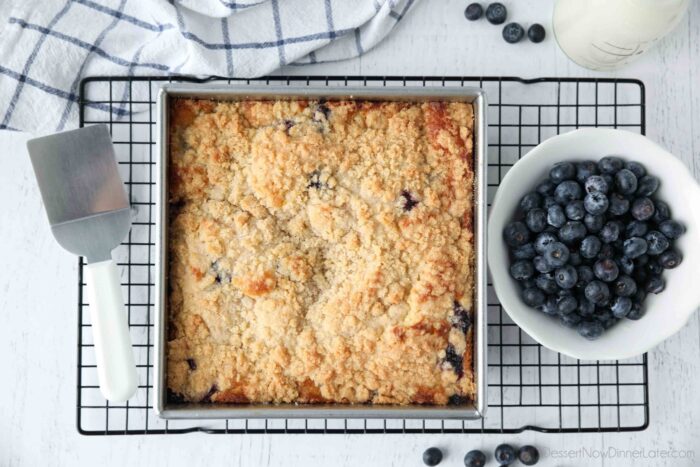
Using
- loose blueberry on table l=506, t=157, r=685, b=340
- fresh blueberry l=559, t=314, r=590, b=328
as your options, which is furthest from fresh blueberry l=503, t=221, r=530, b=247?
fresh blueberry l=559, t=314, r=590, b=328

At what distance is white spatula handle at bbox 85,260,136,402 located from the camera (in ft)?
5.51

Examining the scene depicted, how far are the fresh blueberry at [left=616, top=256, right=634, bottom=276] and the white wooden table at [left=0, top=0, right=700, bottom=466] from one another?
0.43 metres

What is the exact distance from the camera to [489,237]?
174 centimetres

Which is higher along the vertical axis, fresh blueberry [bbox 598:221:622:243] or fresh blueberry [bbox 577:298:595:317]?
fresh blueberry [bbox 598:221:622:243]

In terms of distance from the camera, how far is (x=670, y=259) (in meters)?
1.73

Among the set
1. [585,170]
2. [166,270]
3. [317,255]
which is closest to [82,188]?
[166,270]

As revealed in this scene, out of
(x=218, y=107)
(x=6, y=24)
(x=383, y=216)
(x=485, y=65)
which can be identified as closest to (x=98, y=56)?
(x=6, y=24)

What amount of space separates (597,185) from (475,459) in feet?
2.70

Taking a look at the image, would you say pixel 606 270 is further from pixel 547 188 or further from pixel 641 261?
pixel 547 188

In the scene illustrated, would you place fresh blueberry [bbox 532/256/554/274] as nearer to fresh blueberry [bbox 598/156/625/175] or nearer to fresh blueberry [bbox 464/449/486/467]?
fresh blueberry [bbox 598/156/625/175]

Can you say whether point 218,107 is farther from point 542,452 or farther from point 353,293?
point 542,452

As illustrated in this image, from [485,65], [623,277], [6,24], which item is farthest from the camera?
[485,65]

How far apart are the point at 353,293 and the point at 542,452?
0.76 m

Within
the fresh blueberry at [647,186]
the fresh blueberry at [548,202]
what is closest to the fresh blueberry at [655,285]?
the fresh blueberry at [647,186]
